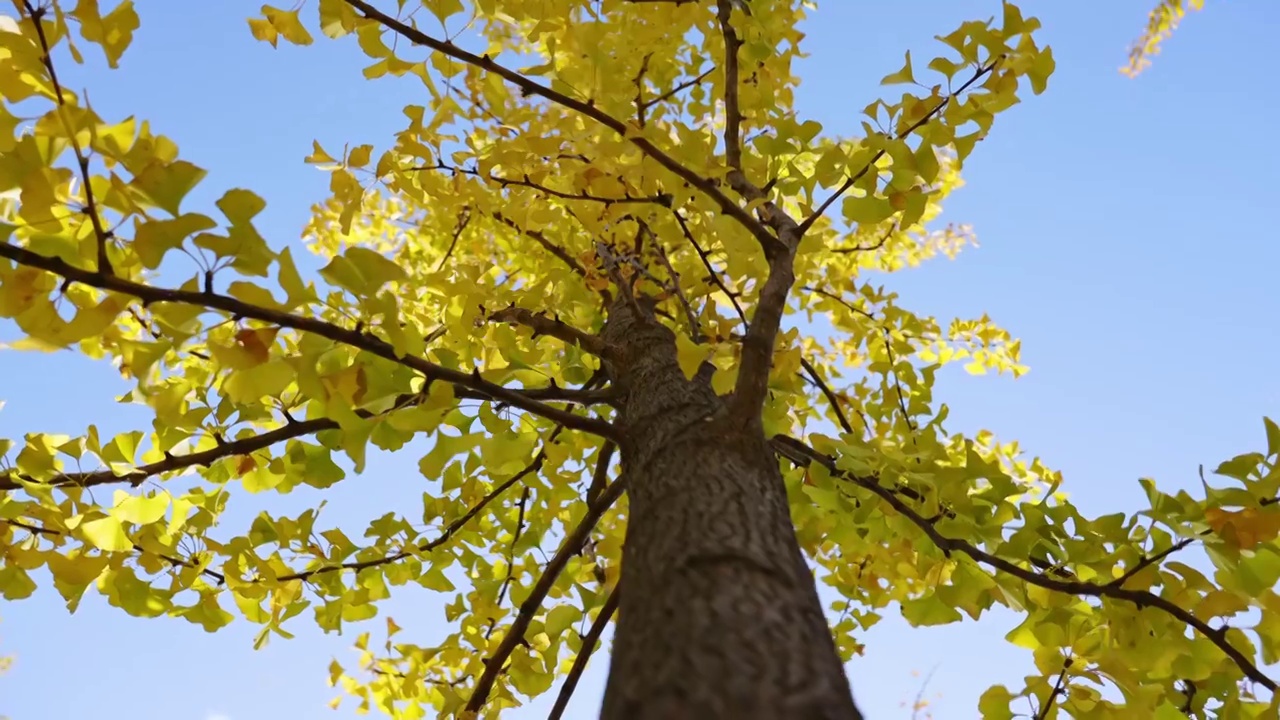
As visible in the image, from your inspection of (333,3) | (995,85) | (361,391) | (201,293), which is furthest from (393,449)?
(995,85)

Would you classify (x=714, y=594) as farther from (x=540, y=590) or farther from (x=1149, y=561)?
(x=540, y=590)

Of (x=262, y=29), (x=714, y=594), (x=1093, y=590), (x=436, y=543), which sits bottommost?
(x=714, y=594)

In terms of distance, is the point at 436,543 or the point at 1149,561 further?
the point at 436,543

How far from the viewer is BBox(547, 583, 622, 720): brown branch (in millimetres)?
1660

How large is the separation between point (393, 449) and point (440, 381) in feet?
0.45

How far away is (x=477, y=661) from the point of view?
2.04 metres

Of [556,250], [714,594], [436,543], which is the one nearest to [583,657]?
[436,543]

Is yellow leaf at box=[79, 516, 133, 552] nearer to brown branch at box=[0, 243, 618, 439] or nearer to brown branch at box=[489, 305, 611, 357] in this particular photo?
brown branch at box=[0, 243, 618, 439]

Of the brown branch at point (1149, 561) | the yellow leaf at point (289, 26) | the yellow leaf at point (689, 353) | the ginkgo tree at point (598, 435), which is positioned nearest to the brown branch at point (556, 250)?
the ginkgo tree at point (598, 435)

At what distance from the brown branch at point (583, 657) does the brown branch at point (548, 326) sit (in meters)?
0.56

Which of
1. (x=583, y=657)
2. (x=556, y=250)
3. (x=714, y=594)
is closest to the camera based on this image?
(x=714, y=594)

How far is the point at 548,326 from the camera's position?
1.92m

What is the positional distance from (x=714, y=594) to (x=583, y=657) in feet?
3.42

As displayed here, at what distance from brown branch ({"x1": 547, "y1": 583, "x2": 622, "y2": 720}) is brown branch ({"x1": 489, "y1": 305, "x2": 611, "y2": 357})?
1.83 feet
